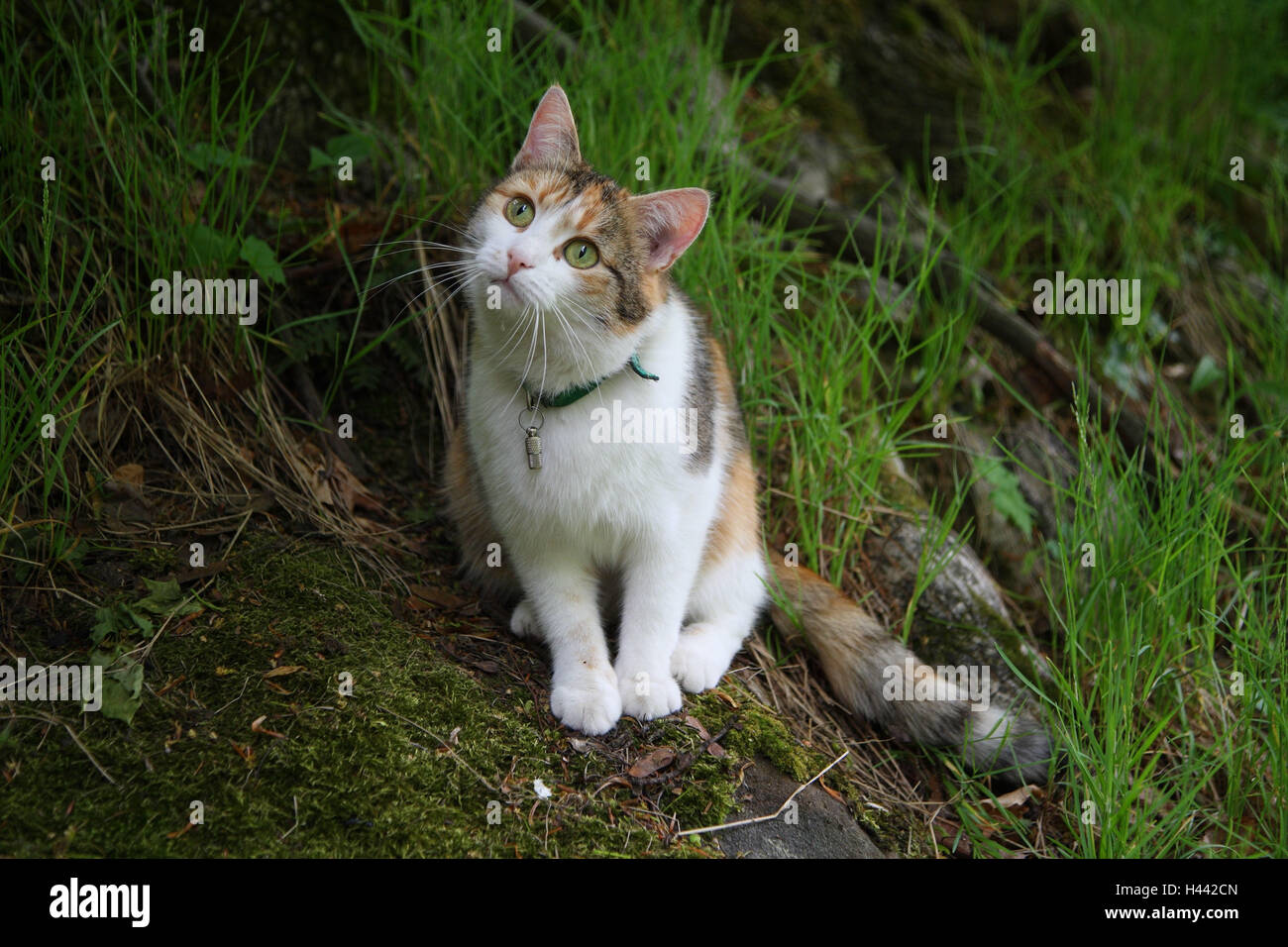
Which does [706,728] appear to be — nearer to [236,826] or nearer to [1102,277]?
[236,826]

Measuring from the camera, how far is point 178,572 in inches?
98.6

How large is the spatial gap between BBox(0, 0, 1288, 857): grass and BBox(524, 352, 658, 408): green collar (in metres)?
0.75

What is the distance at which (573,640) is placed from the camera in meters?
2.60

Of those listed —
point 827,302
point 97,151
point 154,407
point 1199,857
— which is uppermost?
point 97,151

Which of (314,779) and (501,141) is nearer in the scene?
(314,779)

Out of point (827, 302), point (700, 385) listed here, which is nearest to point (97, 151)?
point (700, 385)

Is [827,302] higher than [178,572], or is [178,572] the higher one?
[827,302]

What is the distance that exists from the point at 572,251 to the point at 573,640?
41.7 inches

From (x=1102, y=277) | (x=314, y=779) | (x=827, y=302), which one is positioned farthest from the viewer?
(x=1102, y=277)

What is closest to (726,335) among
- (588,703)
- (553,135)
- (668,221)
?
(668,221)

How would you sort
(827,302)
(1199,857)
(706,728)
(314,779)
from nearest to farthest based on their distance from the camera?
(314,779) → (1199,857) → (706,728) → (827,302)

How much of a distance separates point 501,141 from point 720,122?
849 millimetres

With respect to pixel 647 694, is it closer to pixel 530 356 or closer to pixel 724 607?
pixel 724 607

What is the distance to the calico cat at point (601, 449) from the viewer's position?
7.98ft
